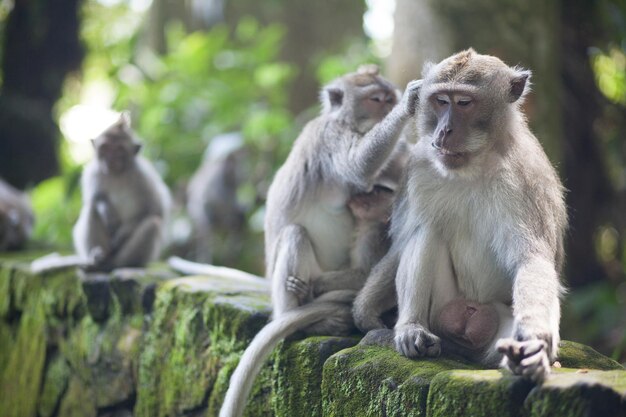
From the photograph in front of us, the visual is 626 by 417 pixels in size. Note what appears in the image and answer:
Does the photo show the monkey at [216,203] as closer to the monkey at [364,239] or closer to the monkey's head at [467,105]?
the monkey at [364,239]

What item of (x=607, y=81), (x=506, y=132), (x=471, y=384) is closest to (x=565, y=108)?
(x=607, y=81)

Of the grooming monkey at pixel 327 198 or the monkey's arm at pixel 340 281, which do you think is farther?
the monkey's arm at pixel 340 281

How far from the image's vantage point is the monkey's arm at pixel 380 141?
376 cm

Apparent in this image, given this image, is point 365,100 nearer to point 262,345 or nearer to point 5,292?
point 262,345

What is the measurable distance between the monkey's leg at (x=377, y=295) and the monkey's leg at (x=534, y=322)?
78 cm

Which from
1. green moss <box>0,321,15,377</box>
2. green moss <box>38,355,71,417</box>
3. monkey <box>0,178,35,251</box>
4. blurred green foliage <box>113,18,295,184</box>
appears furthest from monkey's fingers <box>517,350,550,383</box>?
blurred green foliage <box>113,18,295,184</box>

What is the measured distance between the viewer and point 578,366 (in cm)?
340

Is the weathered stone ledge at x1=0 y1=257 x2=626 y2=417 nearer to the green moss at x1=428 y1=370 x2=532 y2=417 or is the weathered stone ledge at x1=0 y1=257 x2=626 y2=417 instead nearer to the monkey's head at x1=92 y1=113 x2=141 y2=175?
the green moss at x1=428 y1=370 x2=532 y2=417

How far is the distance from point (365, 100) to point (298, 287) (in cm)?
119

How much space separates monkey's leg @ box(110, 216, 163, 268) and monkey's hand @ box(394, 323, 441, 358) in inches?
148

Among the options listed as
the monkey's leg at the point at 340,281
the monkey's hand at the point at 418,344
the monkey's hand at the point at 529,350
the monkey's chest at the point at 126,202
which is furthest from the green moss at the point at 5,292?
the monkey's hand at the point at 529,350

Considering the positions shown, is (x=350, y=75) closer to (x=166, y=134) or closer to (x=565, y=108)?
(x=565, y=108)

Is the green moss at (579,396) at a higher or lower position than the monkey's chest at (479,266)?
lower

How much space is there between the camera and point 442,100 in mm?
3445
